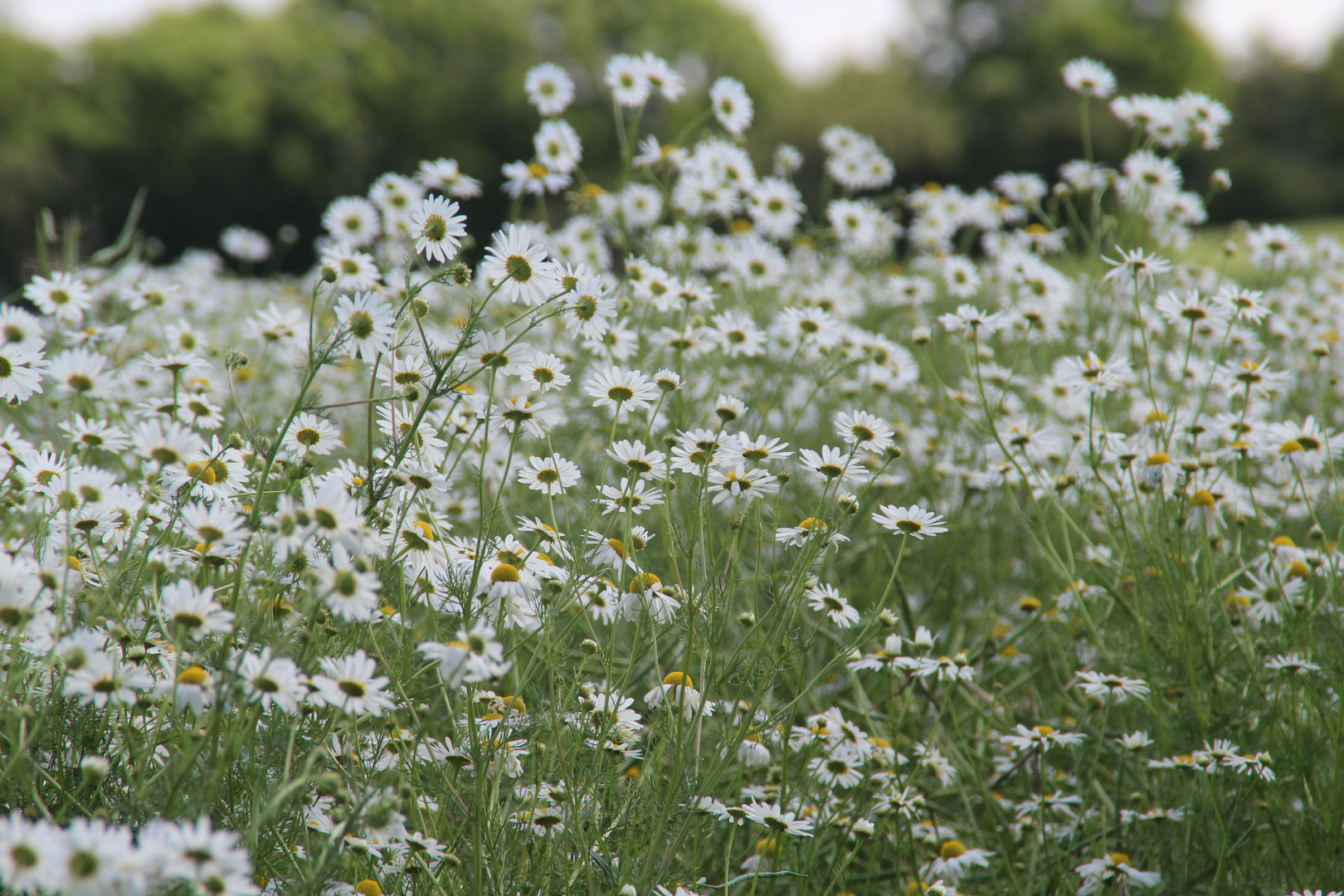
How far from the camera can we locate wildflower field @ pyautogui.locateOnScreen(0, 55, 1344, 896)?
141cm

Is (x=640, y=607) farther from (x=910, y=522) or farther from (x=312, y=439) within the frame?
(x=312, y=439)

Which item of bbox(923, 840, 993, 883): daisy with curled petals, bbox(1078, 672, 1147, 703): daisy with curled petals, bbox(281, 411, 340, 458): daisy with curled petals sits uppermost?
bbox(281, 411, 340, 458): daisy with curled petals

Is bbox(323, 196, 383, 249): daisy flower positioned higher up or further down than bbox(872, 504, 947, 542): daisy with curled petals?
higher up

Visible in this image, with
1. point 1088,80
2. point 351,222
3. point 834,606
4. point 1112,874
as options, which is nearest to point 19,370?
point 834,606

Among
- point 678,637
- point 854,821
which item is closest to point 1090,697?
point 854,821

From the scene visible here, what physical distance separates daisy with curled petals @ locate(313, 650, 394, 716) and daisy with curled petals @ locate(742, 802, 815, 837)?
73cm

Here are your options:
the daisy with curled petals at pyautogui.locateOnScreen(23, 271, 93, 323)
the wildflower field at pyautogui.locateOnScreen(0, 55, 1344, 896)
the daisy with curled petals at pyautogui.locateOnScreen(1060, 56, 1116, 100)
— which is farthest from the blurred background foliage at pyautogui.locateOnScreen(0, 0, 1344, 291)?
the daisy with curled petals at pyautogui.locateOnScreen(23, 271, 93, 323)

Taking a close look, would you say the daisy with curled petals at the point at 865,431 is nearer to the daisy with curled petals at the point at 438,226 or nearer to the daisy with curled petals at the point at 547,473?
the daisy with curled petals at the point at 547,473

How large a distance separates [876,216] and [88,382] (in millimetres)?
3809

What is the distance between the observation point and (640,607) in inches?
72.3

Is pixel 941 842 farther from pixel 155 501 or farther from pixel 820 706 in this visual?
pixel 155 501

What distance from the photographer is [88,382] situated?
4.68ft

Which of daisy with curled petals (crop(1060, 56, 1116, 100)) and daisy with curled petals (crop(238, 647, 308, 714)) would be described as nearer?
daisy with curled petals (crop(238, 647, 308, 714))

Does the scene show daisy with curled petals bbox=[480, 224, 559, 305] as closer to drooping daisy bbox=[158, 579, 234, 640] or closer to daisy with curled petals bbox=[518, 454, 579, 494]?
daisy with curled petals bbox=[518, 454, 579, 494]
